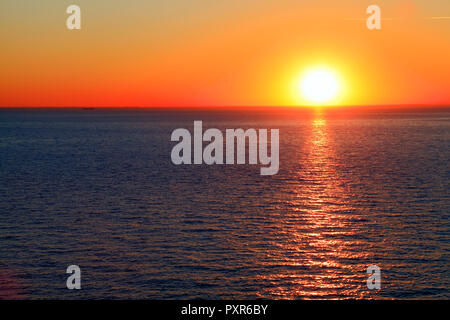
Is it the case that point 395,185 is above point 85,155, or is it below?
Result: below

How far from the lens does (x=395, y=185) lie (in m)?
57.7

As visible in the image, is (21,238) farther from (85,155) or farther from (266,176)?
(85,155)

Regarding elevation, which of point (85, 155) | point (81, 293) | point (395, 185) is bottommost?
point (81, 293)

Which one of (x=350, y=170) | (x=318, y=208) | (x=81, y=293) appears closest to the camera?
(x=81, y=293)

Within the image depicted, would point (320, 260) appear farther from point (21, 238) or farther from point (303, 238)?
point (21, 238)

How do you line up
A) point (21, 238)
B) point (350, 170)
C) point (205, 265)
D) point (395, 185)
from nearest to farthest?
1. point (205, 265)
2. point (21, 238)
3. point (395, 185)
4. point (350, 170)

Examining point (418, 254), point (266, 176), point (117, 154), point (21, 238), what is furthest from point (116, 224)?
point (117, 154)

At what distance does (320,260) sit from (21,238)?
65.5 ft

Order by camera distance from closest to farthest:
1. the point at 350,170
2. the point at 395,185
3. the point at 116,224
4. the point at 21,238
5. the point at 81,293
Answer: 1. the point at 81,293
2. the point at 21,238
3. the point at 116,224
4. the point at 395,185
5. the point at 350,170

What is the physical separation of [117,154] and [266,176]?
41.1 m

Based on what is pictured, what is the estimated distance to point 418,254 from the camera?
3241 centimetres

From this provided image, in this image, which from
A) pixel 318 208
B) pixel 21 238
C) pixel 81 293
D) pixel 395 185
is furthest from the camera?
pixel 395 185
